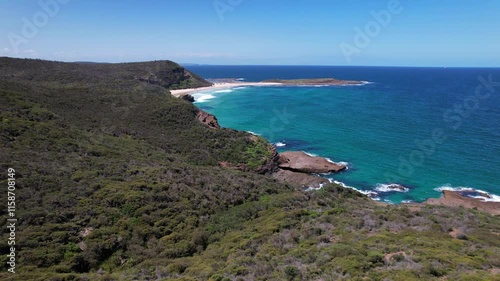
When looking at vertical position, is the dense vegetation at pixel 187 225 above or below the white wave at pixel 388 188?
above

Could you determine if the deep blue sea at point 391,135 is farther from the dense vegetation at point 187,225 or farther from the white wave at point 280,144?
the dense vegetation at point 187,225

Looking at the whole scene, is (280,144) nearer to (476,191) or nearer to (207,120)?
(207,120)

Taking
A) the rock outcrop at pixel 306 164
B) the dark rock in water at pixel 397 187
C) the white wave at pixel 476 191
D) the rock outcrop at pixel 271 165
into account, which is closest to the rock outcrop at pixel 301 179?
the rock outcrop at pixel 271 165

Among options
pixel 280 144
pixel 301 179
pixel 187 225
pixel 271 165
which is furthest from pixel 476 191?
pixel 187 225

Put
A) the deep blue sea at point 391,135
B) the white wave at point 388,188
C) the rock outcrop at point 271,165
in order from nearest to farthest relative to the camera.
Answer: the white wave at point 388,188, the deep blue sea at point 391,135, the rock outcrop at point 271,165

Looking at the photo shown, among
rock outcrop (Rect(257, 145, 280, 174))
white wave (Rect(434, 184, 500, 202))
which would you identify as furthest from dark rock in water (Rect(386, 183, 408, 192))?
rock outcrop (Rect(257, 145, 280, 174))

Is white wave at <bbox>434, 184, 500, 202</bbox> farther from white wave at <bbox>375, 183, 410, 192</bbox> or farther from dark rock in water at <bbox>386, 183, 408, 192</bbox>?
white wave at <bbox>375, 183, 410, 192</bbox>

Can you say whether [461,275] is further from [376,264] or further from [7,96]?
[7,96]
